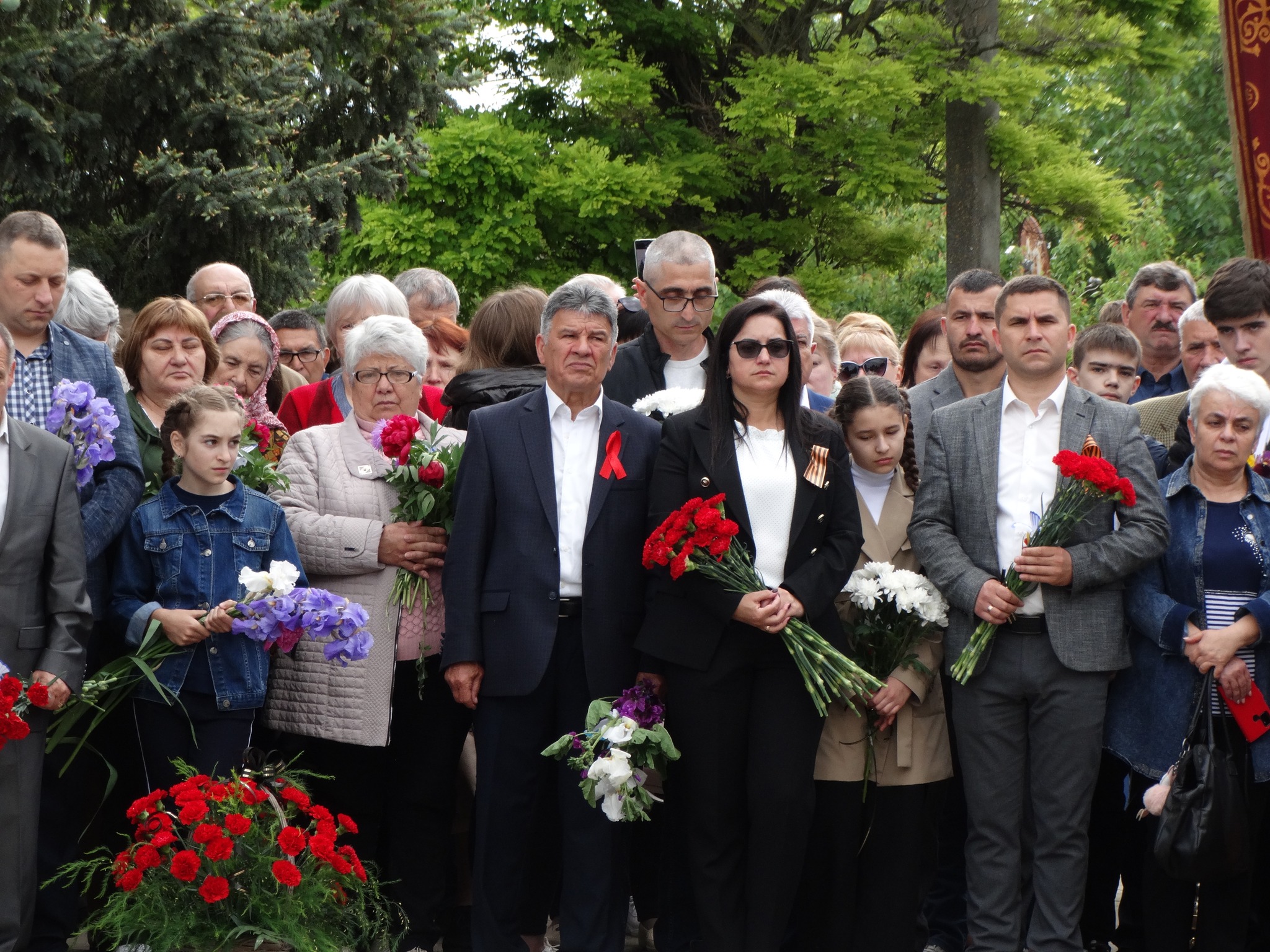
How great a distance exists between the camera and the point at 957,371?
20.0ft

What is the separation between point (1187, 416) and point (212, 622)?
12.2ft

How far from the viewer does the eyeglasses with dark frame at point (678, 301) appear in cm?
563

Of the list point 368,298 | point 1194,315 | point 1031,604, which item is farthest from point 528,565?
point 1194,315

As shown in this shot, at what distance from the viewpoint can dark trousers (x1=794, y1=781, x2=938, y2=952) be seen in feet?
16.2

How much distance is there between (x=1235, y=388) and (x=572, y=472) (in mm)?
2318

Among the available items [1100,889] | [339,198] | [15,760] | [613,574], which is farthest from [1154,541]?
[339,198]

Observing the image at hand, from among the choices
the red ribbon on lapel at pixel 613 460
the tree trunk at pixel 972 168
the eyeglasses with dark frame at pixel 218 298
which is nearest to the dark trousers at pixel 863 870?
the red ribbon on lapel at pixel 613 460

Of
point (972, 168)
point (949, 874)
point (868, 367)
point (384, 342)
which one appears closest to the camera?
point (384, 342)

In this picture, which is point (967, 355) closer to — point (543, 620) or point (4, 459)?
point (543, 620)

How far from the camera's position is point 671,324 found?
18.7 ft

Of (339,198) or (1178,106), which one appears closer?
(339,198)

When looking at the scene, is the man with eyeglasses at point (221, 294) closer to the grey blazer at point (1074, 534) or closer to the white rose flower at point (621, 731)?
the white rose flower at point (621, 731)

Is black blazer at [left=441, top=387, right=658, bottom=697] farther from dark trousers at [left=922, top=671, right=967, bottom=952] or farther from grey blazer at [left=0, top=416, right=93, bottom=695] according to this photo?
dark trousers at [left=922, top=671, right=967, bottom=952]

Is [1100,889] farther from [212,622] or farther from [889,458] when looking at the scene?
[212,622]
